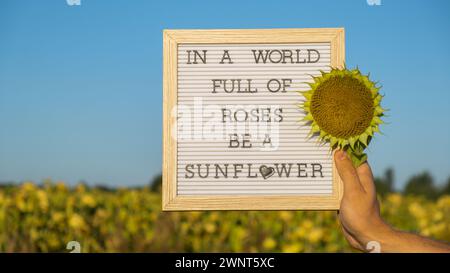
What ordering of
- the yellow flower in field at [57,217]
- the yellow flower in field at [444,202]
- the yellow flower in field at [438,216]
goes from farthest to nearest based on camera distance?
the yellow flower in field at [444,202] < the yellow flower in field at [438,216] < the yellow flower in field at [57,217]

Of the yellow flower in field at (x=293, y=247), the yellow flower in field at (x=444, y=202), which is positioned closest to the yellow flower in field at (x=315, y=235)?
the yellow flower in field at (x=293, y=247)

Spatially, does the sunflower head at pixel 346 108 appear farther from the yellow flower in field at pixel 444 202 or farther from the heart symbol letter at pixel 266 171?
the yellow flower in field at pixel 444 202

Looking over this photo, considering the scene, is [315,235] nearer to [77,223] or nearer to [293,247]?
[293,247]

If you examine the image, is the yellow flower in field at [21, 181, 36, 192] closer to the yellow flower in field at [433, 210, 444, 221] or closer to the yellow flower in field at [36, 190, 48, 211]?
the yellow flower in field at [36, 190, 48, 211]

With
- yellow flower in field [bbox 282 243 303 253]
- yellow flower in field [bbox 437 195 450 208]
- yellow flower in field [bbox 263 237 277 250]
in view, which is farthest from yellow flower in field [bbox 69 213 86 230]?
yellow flower in field [bbox 437 195 450 208]

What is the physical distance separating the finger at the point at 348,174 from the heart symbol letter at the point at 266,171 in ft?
1.10

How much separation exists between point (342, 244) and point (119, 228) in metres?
2.14

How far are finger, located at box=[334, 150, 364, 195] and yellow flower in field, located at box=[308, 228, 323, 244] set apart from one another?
8.05 ft

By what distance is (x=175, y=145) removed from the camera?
8.45ft

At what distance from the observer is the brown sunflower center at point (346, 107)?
2254mm

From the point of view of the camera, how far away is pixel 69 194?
18.2ft
